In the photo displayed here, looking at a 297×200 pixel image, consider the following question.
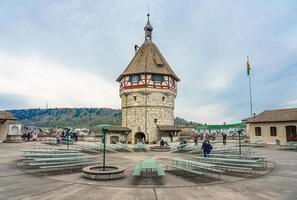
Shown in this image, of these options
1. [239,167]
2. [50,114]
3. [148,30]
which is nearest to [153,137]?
[148,30]

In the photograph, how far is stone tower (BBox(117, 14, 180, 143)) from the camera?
109 ft

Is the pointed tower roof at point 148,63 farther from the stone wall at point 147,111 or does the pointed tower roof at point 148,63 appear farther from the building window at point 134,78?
the stone wall at point 147,111

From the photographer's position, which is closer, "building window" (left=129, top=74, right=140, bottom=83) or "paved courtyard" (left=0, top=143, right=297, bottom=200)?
"paved courtyard" (left=0, top=143, right=297, bottom=200)

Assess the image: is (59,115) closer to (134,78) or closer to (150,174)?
(134,78)

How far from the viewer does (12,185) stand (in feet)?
25.5

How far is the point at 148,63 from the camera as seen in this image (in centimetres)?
3447

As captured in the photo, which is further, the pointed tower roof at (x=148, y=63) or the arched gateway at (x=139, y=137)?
the pointed tower roof at (x=148, y=63)

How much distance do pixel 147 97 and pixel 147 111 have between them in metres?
1.89

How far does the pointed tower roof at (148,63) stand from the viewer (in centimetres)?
3394

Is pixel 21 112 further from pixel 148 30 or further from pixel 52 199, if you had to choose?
pixel 52 199

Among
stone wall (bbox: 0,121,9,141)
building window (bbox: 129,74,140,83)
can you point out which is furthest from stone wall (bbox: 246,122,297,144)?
stone wall (bbox: 0,121,9,141)

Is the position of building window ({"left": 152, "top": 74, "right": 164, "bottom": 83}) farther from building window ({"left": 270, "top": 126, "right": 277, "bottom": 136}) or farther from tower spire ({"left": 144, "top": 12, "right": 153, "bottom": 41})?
building window ({"left": 270, "top": 126, "right": 277, "bottom": 136})

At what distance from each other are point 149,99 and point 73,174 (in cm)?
2375

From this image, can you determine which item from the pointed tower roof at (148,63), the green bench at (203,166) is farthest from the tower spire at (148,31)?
the green bench at (203,166)
